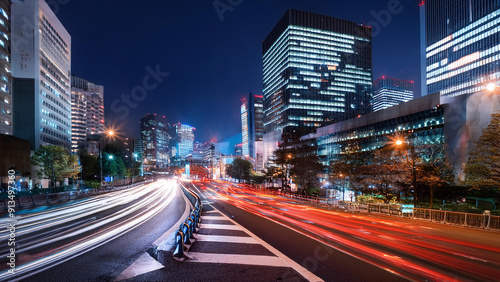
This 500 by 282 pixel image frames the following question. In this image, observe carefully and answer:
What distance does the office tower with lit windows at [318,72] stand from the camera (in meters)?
135

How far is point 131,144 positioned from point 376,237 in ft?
538

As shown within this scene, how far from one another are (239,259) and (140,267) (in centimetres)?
300

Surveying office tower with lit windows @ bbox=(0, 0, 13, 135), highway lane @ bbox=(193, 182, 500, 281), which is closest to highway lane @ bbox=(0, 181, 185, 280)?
highway lane @ bbox=(193, 182, 500, 281)

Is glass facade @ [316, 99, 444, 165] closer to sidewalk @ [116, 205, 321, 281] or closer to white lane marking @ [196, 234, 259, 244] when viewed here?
white lane marking @ [196, 234, 259, 244]

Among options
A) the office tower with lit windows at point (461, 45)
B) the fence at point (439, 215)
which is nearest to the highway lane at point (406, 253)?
the fence at point (439, 215)

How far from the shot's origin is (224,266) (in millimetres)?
7082

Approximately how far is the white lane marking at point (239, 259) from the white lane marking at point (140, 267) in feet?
3.41

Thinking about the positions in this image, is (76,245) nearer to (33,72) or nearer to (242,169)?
(242,169)

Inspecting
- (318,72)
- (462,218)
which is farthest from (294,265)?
(318,72)

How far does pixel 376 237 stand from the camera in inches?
446

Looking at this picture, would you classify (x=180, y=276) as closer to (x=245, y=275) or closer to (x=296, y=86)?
(x=245, y=275)

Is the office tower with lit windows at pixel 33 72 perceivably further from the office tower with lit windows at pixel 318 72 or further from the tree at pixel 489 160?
the office tower with lit windows at pixel 318 72

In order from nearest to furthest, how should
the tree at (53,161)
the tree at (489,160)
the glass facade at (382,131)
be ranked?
1. the tree at (489,160)
2. the tree at (53,161)
3. the glass facade at (382,131)

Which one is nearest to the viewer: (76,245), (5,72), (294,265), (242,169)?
(294,265)
